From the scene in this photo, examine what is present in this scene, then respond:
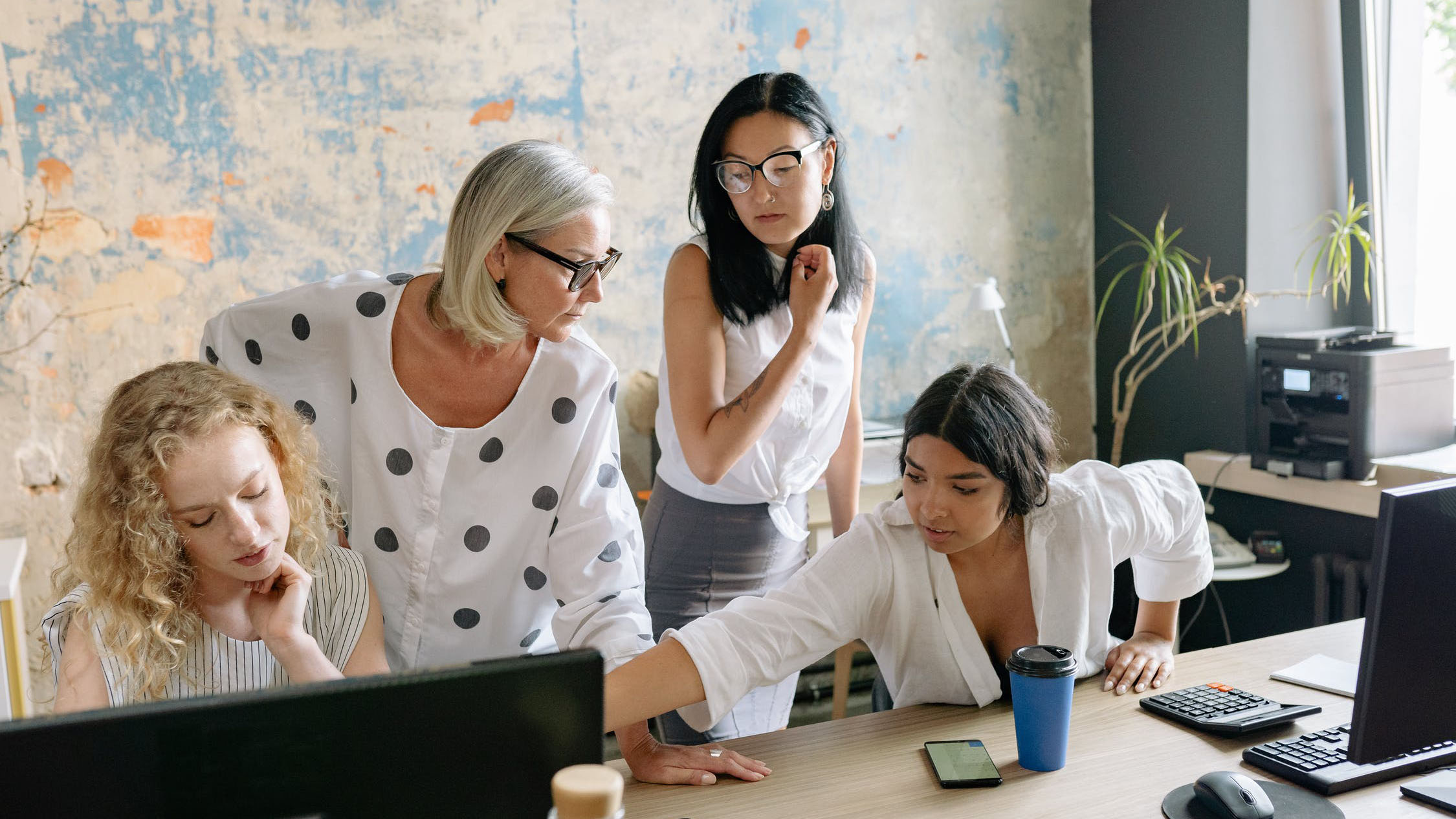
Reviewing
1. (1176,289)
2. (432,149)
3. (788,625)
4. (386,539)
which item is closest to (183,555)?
(386,539)

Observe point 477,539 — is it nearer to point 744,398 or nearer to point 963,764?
point 744,398

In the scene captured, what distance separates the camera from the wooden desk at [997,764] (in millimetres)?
→ 1216

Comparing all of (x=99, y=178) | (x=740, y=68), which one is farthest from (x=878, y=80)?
(x=99, y=178)

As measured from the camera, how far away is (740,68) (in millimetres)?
3572

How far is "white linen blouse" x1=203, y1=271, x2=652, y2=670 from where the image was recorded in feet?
5.00

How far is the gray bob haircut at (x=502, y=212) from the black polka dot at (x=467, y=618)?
38 cm

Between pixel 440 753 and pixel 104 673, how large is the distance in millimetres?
834

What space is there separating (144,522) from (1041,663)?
42.6 inches

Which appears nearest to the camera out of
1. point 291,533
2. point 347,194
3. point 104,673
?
point 104,673

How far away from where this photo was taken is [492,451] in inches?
60.5

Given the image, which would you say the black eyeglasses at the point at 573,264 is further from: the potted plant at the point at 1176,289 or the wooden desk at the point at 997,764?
the potted plant at the point at 1176,289

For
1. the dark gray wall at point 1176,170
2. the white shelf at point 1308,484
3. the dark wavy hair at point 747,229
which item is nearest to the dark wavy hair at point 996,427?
the dark wavy hair at point 747,229

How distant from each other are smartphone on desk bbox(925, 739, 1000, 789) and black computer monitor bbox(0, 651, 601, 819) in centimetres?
64

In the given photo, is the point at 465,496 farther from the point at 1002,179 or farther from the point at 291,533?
the point at 1002,179
